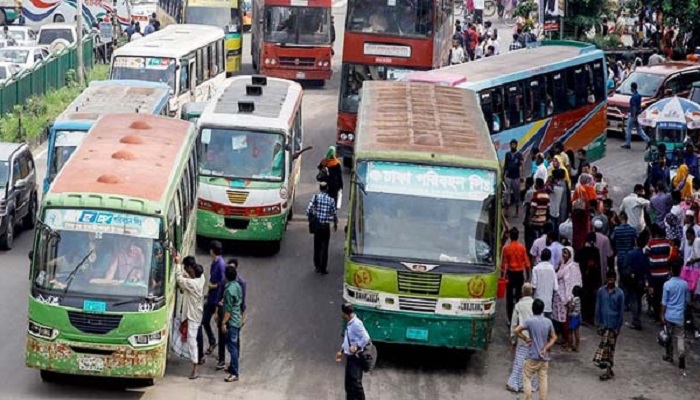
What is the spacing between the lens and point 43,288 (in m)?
18.4

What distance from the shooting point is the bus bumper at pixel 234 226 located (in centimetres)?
2641

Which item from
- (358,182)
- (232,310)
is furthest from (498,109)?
(232,310)

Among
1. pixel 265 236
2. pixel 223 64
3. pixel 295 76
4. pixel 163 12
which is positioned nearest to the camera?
pixel 265 236

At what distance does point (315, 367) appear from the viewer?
20.5 m

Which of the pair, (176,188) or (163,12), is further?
(163,12)

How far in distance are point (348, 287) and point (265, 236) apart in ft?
20.9

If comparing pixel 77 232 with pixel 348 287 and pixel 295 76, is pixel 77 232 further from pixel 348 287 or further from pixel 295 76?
pixel 295 76

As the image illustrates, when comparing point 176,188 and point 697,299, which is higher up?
point 176,188

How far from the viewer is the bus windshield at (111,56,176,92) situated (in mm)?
36375

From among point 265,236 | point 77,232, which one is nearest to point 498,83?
A: point 265,236

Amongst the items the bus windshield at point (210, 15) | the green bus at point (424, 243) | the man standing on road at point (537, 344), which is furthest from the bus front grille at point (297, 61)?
the man standing on road at point (537, 344)

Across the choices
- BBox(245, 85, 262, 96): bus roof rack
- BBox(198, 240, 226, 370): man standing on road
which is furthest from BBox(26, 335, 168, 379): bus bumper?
BBox(245, 85, 262, 96): bus roof rack

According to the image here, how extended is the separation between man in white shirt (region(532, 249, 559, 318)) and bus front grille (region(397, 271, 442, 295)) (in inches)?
65.8

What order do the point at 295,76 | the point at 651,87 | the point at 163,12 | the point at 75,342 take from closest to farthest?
1. the point at 75,342
2. the point at 651,87
3. the point at 295,76
4. the point at 163,12
